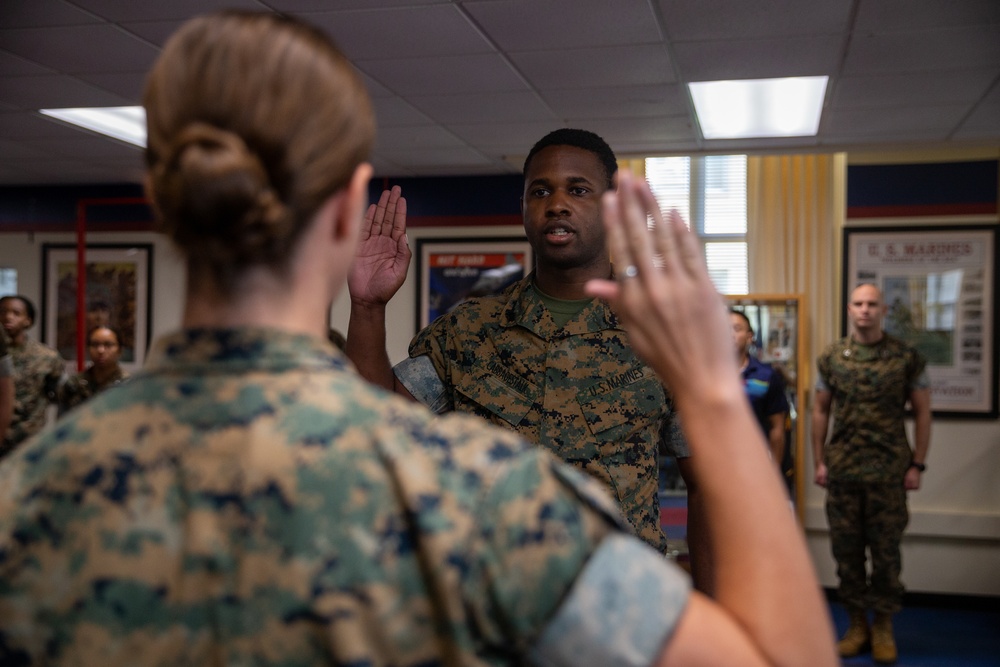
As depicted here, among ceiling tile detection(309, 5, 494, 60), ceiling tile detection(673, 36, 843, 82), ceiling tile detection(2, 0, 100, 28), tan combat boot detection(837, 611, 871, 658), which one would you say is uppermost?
ceiling tile detection(309, 5, 494, 60)

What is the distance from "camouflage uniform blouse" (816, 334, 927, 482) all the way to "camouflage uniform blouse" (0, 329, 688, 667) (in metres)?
4.92

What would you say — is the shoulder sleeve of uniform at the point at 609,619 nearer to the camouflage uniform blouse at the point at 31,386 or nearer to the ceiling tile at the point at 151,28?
the ceiling tile at the point at 151,28

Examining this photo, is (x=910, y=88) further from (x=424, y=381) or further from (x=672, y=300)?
(x=672, y=300)

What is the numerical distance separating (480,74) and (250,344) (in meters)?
3.66

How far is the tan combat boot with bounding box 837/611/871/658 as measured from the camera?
502cm

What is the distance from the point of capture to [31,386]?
18.9 ft

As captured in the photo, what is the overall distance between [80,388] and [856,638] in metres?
4.85

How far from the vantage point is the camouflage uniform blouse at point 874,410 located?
5160 millimetres

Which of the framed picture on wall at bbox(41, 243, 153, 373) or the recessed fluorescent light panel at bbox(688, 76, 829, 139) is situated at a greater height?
the recessed fluorescent light panel at bbox(688, 76, 829, 139)

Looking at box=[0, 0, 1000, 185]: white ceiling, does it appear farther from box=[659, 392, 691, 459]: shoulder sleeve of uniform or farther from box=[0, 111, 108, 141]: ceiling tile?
box=[659, 392, 691, 459]: shoulder sleeve of uniform

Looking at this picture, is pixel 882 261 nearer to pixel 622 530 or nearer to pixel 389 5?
pixel 389 5

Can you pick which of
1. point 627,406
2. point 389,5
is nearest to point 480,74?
point 389,5

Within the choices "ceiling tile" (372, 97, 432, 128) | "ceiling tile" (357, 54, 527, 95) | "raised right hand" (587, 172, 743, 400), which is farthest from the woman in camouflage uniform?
"raised right hand" (587, 172, 743, 400)

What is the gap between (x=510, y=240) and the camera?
260 inches
